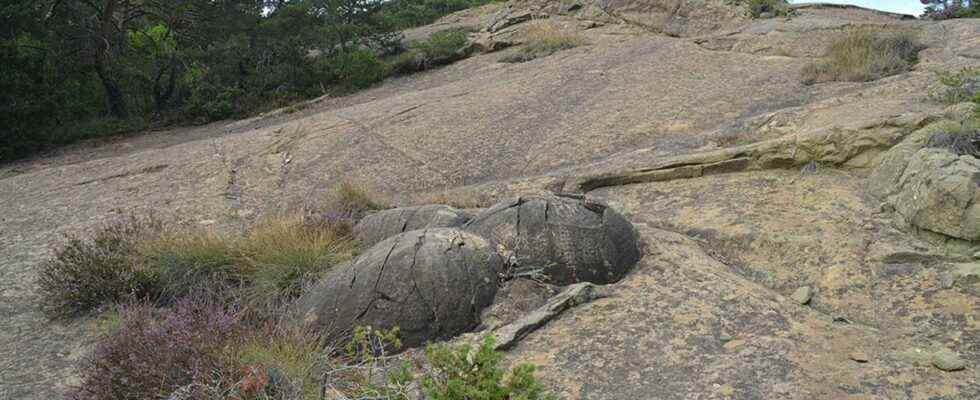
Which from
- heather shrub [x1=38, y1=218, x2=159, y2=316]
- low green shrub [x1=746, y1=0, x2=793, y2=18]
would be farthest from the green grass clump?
heather shrub [x1=38, y1=218, x2=159, y2=316]

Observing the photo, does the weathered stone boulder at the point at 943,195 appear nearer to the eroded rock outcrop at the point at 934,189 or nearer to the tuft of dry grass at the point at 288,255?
the eroded rock outcrop at the point at 934,189

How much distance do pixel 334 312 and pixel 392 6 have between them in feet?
75.0

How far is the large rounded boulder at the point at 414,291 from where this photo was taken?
4734mm

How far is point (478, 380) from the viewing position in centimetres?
351

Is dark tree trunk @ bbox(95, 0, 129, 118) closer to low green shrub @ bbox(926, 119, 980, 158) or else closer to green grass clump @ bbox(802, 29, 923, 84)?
green grass clump @ bbox(802, 29, 923, 84)

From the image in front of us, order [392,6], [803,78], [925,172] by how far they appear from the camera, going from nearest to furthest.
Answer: [925,172], [803,78], [392,6]

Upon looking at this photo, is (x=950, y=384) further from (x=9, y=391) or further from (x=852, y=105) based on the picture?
(x=9, y=391)

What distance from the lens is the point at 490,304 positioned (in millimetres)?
4883

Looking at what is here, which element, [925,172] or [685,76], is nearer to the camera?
[925,172]

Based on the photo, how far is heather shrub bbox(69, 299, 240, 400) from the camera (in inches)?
164

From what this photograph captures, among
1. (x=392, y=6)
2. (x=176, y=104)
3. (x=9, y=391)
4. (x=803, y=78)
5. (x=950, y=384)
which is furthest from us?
(x=392, y=6)

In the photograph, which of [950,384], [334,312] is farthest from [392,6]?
[950,384]

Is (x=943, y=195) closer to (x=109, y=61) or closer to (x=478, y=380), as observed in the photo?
(x=478, y=380)

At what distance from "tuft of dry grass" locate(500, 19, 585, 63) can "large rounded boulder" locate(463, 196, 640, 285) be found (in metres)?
7.65
